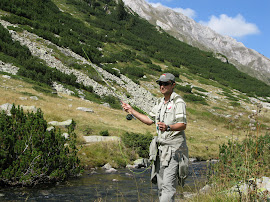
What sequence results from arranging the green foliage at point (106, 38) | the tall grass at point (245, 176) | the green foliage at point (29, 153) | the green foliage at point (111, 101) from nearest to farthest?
the tall grass at point (245, 176)
the green foliage at point (29, 153)
the green foliage at point (111, 101)
the green foliage at point (106, 38)

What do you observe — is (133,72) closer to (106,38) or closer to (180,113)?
(106,38)

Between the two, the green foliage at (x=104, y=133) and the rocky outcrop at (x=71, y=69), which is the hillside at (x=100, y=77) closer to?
the rocky outcrop at (x=71, y=69)

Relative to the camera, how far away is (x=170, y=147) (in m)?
4.03

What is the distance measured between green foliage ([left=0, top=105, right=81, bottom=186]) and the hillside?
2850mm

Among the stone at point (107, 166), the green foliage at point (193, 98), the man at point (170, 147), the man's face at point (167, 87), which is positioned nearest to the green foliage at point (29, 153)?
the stone at point (107, 166)

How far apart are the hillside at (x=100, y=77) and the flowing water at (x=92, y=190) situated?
6.39 ft

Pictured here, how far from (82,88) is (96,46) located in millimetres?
20140

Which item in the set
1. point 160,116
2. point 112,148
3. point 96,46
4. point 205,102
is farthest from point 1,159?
point 96,46

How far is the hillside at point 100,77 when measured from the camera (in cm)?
1792

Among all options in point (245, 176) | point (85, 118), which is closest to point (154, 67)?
point (85, 118)

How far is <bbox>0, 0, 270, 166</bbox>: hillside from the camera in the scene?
58.8ft

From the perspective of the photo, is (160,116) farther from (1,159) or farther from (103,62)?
(103,62)

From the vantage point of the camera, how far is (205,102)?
37750mm

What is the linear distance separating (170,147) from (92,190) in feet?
17.2
